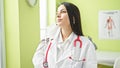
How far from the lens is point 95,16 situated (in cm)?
326

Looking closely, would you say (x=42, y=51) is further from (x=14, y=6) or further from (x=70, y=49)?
(x=14, y=6)

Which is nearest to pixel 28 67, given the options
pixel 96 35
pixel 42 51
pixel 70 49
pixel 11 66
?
pixel 11 66

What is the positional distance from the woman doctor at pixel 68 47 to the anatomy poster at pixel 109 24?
2.02 metres

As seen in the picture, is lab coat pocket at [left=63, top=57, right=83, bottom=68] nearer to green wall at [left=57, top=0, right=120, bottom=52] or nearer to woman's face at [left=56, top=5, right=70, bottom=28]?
woman's face at [left=56, top=5, right=70, bottom=28]

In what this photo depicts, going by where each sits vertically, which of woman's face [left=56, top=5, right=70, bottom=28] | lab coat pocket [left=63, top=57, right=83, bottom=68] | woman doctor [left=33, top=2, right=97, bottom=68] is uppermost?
woman's face [left=56, top=5, right=70, bottom=28]

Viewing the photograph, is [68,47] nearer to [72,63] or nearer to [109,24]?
[72,63]

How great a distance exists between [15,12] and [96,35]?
1680mm

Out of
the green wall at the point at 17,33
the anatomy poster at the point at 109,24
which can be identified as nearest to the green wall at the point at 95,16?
the anatomy poster at the point at 109,24

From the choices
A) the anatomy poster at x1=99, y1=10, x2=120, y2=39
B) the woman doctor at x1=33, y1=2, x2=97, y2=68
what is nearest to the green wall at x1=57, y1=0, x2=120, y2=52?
the anatomy poster at x1=99, y1=10, x2=120, y2=39

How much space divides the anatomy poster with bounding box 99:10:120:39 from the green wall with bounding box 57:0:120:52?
7cm

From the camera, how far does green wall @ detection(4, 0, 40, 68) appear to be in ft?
6.87

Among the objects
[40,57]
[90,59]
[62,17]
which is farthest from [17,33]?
[90,59]

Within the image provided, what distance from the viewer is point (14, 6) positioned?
209 centimetres

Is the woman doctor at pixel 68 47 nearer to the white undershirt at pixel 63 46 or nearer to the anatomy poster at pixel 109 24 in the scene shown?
the white undershirt at pixel 63 46
